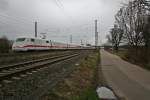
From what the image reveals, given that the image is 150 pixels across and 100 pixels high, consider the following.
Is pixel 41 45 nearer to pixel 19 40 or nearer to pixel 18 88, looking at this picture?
pixel 19 40

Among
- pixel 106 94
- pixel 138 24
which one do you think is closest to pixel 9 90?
pixel 106 94

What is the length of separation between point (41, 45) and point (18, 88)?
38220mm

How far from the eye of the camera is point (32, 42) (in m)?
41.0

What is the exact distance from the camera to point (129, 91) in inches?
442

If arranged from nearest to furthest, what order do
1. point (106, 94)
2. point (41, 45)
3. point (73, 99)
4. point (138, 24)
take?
1. point (73, 99)
2. point (106, 94)
3. point (138, 24)
4. point (41, 45)

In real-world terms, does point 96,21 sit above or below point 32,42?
above

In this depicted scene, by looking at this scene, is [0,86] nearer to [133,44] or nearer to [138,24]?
[138,24]

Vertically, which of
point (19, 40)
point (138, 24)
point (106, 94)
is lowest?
point (106, 94)

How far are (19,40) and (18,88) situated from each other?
1233 inches

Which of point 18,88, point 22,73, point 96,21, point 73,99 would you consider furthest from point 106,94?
point 96,21

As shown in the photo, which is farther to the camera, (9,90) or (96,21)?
(96,21)

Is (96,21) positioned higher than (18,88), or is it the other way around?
(96,21)

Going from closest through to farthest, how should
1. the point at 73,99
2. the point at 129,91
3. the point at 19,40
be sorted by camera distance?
the point at 73,99 < the point at 129,91 < the point at 19,40

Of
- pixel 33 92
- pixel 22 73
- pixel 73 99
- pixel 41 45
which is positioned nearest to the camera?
pixel 73 99
